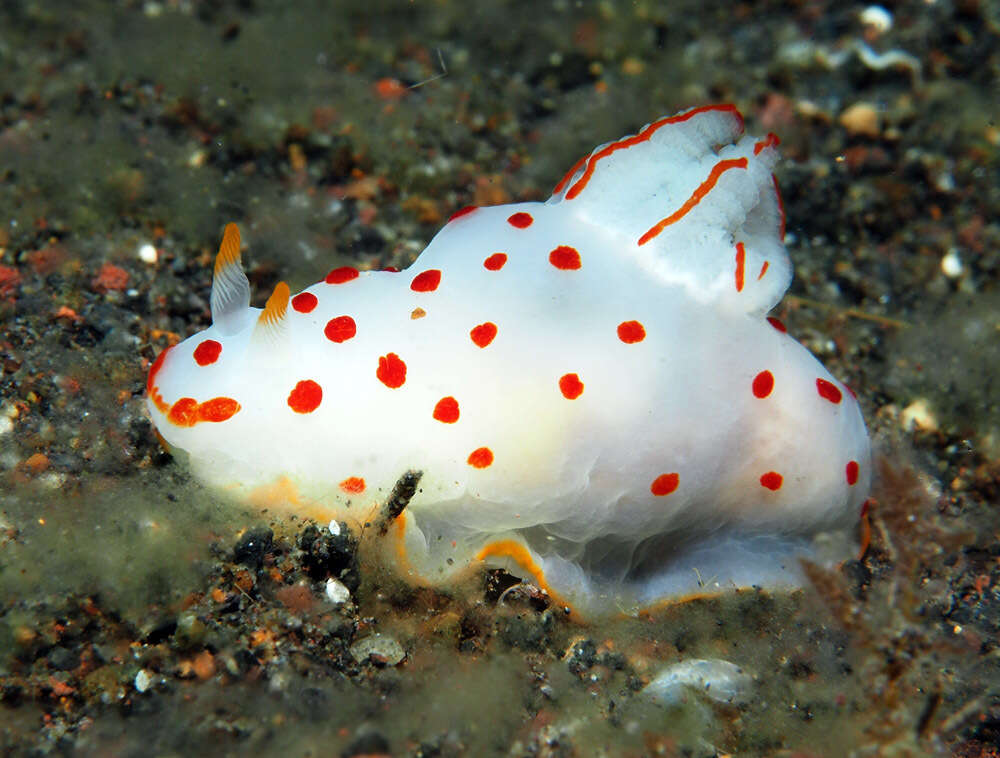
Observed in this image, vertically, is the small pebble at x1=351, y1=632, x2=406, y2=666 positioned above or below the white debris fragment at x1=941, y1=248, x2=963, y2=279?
above

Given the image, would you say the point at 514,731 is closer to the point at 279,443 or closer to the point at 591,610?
the point at 591,610

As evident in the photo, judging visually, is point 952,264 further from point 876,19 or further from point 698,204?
point 698,204

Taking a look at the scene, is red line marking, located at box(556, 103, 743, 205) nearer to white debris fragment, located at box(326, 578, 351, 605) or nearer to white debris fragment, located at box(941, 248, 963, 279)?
white debris fragment, located at box(326, 578, 351, 605)

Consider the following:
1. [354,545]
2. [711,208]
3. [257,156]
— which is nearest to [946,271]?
[711,208]

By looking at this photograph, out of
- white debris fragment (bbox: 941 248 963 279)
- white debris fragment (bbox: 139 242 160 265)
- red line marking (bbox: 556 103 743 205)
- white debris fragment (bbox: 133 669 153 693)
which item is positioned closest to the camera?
white debris fragment (bbox: 133 669 153 693)

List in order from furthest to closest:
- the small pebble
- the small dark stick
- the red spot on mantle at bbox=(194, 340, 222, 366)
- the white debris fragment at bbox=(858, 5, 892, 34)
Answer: the white debris fragment at bbox=(858, 5, 892, 34)
the red spot on mantle at bbox=(194, 340, 222, 366)
the small dark stick
the small pebble

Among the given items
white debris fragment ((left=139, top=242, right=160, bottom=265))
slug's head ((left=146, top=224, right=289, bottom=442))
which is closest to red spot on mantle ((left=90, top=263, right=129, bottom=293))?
white debris fragment ((left=139, top=242, right=160, bottom=265))

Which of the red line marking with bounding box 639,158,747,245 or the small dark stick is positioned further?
the red line marking with bounding box 639,158,747,245

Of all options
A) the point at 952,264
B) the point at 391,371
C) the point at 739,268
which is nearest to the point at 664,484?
the point at 739,268
